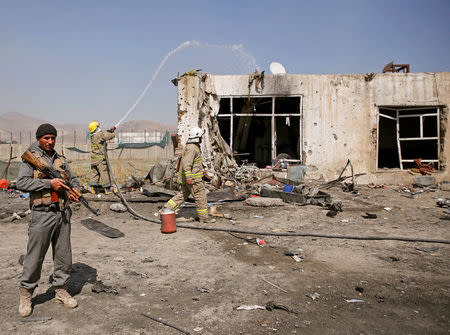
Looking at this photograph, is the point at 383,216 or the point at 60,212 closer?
the point at 60,212

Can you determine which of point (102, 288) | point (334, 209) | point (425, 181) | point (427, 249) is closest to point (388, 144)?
point (425, 181)

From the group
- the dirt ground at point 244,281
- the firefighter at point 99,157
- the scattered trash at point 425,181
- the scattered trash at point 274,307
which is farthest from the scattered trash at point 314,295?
the scattered trash at point 425,181

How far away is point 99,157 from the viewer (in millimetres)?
9320

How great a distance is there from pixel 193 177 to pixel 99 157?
13.5 ft

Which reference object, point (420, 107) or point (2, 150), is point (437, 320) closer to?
point (420, 107)

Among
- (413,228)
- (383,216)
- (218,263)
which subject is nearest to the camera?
(218,263)

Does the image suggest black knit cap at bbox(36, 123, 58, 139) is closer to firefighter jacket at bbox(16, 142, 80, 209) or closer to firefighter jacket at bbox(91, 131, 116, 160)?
firefighter jacket at bbox(16, 142, 80, 209)

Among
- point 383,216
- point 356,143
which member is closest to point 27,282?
point 383,216

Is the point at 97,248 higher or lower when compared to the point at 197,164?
lower

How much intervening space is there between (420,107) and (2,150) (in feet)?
83.3

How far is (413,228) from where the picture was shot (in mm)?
6125

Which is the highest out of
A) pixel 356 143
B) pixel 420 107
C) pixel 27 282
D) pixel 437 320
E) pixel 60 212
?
pixel 420 107

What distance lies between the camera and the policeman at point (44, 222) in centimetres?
297

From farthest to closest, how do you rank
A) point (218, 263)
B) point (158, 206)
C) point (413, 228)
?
point (158, 206) < point (413, 228) < point (218, 263)
